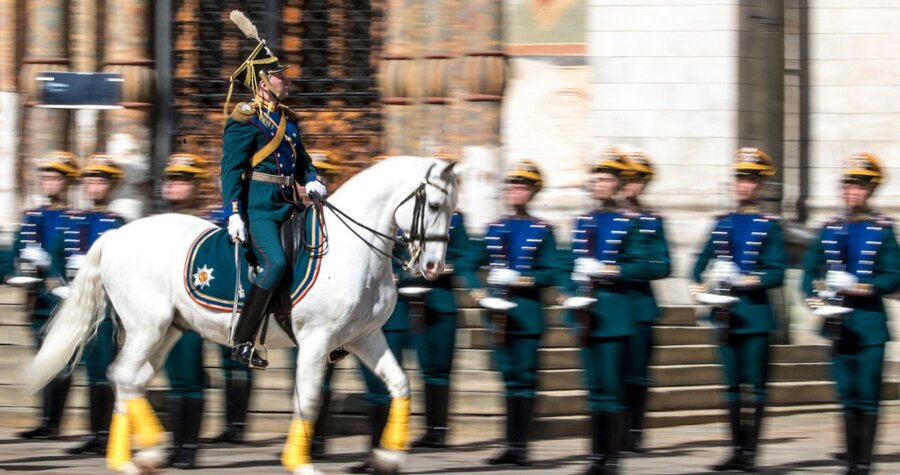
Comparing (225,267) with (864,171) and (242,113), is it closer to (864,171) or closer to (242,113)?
(242,113)

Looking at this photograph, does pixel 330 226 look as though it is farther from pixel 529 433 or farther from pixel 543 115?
pixel 543 115

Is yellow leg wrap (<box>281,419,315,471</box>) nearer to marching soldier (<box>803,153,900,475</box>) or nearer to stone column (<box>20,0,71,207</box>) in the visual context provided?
marching soldier (<box>803,153,900,475</box>)

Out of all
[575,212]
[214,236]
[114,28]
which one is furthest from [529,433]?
[114,28]

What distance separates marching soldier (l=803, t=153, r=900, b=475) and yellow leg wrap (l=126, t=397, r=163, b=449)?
146 inches

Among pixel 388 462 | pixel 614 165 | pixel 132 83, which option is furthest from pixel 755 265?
pixel 132 83

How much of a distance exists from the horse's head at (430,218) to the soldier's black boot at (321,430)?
180 cm

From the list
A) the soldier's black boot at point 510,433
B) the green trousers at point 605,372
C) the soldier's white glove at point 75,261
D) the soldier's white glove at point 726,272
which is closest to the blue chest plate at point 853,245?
the soldier's white glove at point 726,272

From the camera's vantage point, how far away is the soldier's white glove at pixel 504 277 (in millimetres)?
10703

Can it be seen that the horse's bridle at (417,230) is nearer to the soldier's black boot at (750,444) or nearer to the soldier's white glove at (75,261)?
the soldier's black boot at (750,444)

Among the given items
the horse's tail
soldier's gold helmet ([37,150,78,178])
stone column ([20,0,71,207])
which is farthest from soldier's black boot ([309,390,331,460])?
stone column ([20,0,71,207])

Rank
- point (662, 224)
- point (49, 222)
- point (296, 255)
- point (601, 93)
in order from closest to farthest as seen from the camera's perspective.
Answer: point (296, 255) < point (662, 224) < point (49, 222) < point (601, 93)

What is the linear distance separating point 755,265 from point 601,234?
0.91m

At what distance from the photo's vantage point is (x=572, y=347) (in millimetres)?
12625

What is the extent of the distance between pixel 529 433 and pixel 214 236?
235 centimetres
